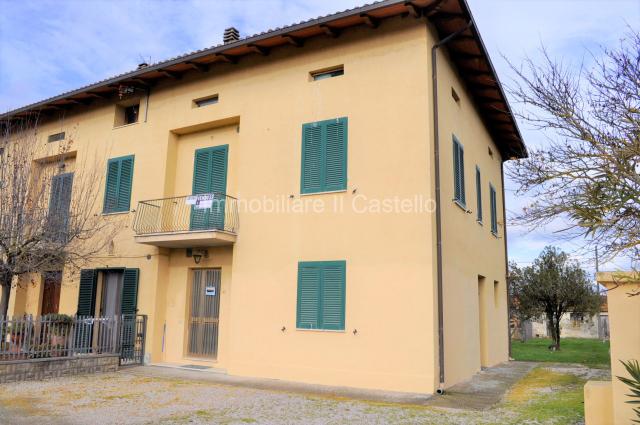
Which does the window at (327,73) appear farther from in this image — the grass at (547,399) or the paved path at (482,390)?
the grass at (547,399)

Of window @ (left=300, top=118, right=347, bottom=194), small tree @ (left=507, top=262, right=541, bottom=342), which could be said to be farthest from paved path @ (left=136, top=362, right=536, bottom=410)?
small tree @ (left=507, top=262, right=541, bottom=342)

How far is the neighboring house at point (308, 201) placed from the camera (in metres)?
9.96

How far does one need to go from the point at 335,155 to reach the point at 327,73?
→ 6.61ft

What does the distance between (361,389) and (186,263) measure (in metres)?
5.64

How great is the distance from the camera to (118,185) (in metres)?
14.0

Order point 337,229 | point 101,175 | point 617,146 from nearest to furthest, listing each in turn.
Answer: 1. point 617,146
2. point 337,229
3. point 101,175

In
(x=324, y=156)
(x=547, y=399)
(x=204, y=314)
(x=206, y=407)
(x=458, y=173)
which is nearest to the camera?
(x=206, y=407)

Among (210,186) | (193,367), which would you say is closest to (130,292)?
(193,367)

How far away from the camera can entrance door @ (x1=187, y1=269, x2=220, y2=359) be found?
12.4 meters

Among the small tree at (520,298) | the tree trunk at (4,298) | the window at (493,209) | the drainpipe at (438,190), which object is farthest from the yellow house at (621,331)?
the small tree at (520,298)

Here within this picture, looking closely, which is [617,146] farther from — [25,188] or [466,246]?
[25,188]

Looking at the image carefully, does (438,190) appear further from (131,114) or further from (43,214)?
(131,114)

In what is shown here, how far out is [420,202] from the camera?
32.4 ft

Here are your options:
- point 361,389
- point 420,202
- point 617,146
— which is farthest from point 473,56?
point 361,389
